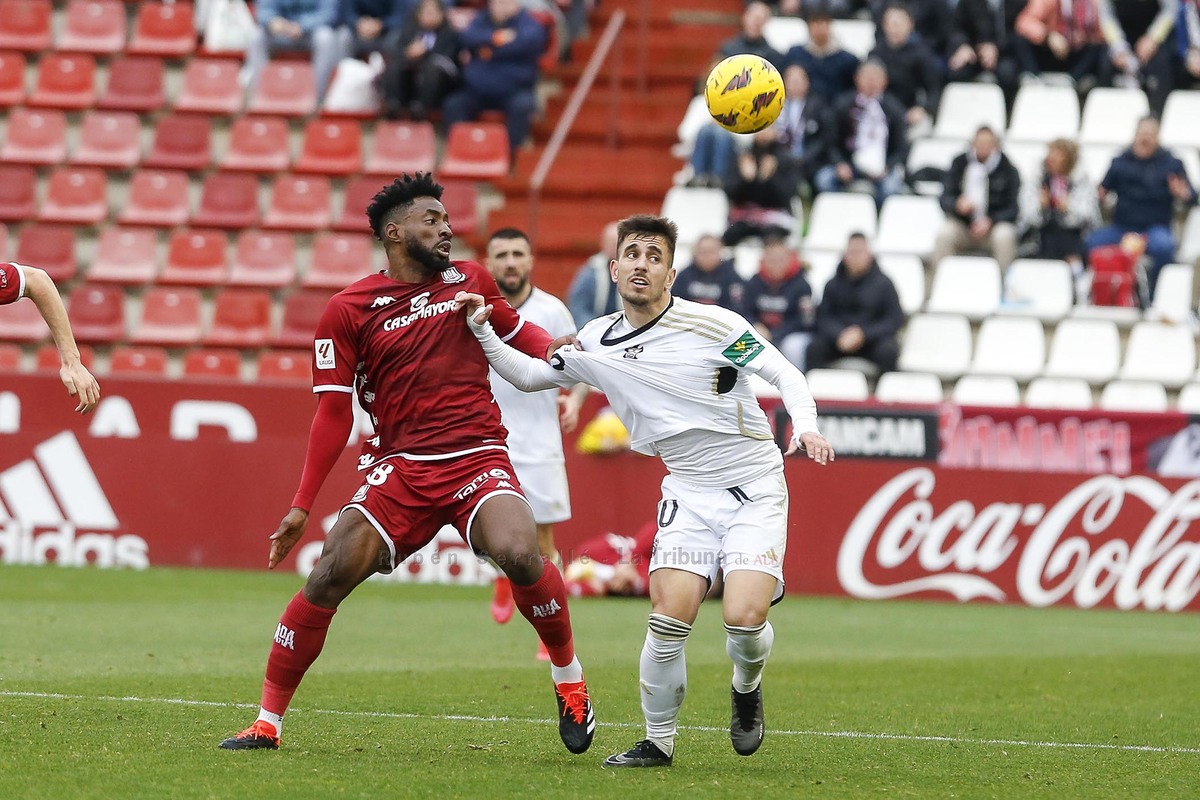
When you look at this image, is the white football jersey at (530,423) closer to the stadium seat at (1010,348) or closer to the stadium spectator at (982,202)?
the stadium seat at (1010,348)

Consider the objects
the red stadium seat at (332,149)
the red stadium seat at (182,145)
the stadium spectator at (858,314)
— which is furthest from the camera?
the red stadium seat at (182,145)

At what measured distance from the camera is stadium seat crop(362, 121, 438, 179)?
21.7 m

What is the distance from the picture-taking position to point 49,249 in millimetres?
21547

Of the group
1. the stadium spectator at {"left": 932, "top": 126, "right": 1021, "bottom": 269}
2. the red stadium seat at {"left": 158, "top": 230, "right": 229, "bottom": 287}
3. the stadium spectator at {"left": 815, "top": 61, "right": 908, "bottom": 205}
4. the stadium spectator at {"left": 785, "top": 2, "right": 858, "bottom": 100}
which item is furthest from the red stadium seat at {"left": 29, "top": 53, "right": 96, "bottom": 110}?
the stadium spectator at {"left": 932, "top": 126, "right": 1021, "bottom": 269}

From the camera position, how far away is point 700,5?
23.5 meters

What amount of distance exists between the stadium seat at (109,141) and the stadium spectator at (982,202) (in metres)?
9.43

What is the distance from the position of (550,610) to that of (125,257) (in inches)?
584

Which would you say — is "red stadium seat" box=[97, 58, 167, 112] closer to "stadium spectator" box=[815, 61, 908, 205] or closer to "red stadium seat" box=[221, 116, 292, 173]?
"red stadium seat" box=[221, 116, 292, 173]

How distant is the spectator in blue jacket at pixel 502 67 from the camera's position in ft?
69.8

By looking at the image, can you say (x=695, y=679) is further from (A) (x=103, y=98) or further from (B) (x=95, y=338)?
(A) (x=103, y=98)

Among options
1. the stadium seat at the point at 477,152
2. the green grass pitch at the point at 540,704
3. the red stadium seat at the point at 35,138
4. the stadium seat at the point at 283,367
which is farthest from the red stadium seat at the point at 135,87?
the green grass pitch at the point at 540,704

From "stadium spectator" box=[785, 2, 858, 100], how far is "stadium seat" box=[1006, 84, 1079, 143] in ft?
6.61

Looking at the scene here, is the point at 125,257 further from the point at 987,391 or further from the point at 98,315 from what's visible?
the point at 987,391

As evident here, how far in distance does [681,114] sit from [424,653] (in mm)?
12101
